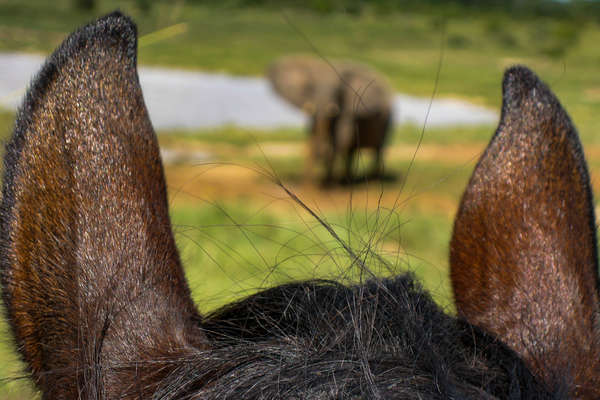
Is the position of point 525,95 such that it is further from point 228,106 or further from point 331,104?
point 228,106

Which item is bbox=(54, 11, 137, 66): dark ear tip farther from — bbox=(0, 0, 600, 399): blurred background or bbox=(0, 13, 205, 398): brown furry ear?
bbox=(0, 0, 600, 399): blurred background

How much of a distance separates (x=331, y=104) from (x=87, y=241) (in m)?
9.06

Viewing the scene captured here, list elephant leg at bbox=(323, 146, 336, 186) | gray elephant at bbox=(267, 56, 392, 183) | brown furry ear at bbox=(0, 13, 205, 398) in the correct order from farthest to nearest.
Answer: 1. elephant leg at bbox=(323, 146, 336, 186)
2. gray elephant at bbox=(267, 56, 392, 183)
3. brown furry ear at bbox=(0, 13, 205, 398)

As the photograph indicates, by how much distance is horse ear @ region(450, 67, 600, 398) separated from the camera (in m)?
0.85

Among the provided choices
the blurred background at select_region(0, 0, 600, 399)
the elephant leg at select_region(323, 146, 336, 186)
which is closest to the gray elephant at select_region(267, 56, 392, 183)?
the elephant leg at select_region(323, 146, 336, 186)

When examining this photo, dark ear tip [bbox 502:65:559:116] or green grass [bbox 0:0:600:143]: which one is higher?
green grass [bbox 0:0:600:143]

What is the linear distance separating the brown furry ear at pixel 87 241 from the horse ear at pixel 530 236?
0.39m

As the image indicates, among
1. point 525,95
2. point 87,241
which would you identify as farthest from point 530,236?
point 87,241

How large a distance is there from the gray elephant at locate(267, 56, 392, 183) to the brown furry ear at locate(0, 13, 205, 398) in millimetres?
8795

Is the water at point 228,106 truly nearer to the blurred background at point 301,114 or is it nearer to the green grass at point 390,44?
the blurred background at point 301,114

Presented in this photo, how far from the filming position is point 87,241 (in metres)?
0.74

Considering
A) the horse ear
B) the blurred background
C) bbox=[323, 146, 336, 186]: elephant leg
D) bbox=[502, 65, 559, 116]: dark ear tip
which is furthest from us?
bbox=[323, 146, 336, 186]: elephant leg

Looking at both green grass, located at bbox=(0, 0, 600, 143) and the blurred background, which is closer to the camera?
the blurred background

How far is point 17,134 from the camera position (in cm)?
77
